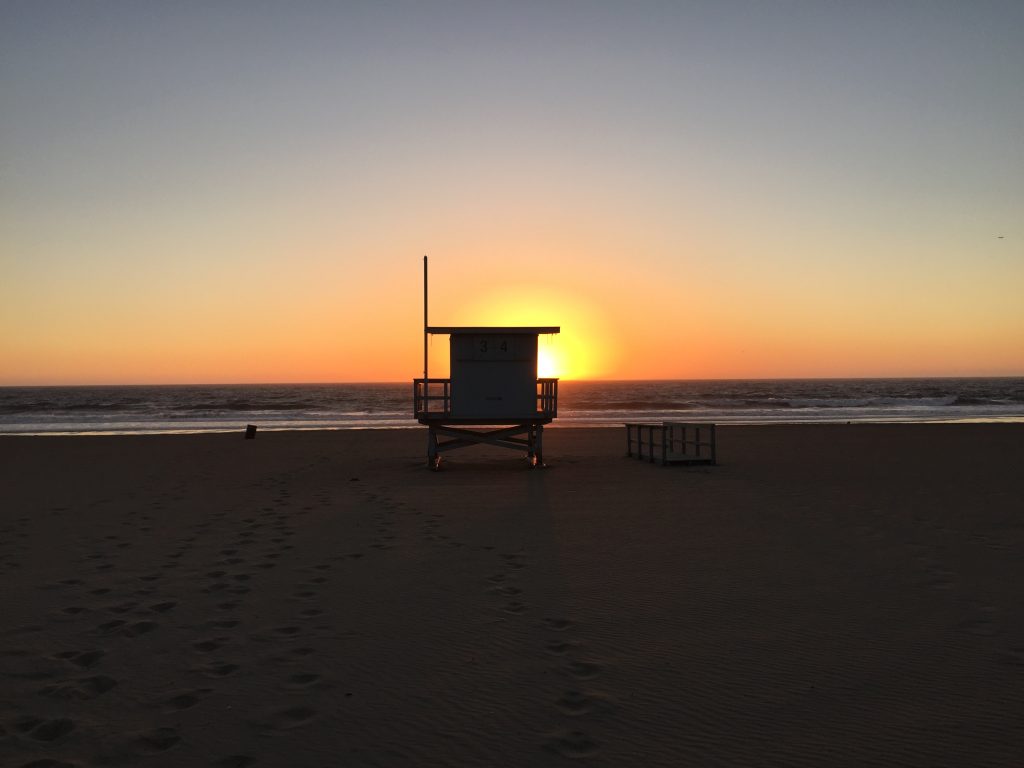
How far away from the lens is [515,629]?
6.44 meters

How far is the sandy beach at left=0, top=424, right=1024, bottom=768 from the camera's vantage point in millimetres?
4492

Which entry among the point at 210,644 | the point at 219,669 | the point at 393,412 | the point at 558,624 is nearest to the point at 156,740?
the point at 219,669

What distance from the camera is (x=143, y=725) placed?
15.2 feet

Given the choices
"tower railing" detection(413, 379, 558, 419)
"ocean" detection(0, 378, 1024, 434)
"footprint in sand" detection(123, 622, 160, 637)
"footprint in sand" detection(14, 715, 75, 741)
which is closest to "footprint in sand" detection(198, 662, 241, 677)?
"footprint in sand" detection(14, 715, 75, 741)

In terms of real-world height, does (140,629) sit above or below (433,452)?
below

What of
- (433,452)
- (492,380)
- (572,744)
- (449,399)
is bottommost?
(572,744)

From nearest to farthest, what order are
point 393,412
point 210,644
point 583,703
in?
point 583,703 < point 210,644 < point 393,412

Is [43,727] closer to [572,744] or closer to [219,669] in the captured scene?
[219,669]

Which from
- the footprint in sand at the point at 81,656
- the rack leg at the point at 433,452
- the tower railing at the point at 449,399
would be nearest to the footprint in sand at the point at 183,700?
the footprint in sand at the point at 81,656

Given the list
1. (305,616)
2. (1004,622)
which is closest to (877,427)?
(1004,622)

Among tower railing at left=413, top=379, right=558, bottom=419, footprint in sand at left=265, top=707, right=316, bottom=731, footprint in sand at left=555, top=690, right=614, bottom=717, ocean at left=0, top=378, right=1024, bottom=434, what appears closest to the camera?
footprint in sand at left=265, top=707, right=316, bottom=731

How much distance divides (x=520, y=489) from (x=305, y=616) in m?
8.35

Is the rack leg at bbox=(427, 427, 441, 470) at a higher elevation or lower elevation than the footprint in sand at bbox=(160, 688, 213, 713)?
higher

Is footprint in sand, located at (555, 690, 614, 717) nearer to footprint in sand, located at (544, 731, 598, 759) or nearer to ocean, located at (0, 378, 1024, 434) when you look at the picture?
footprint in sand, located at (544, 731, 598, 759)
